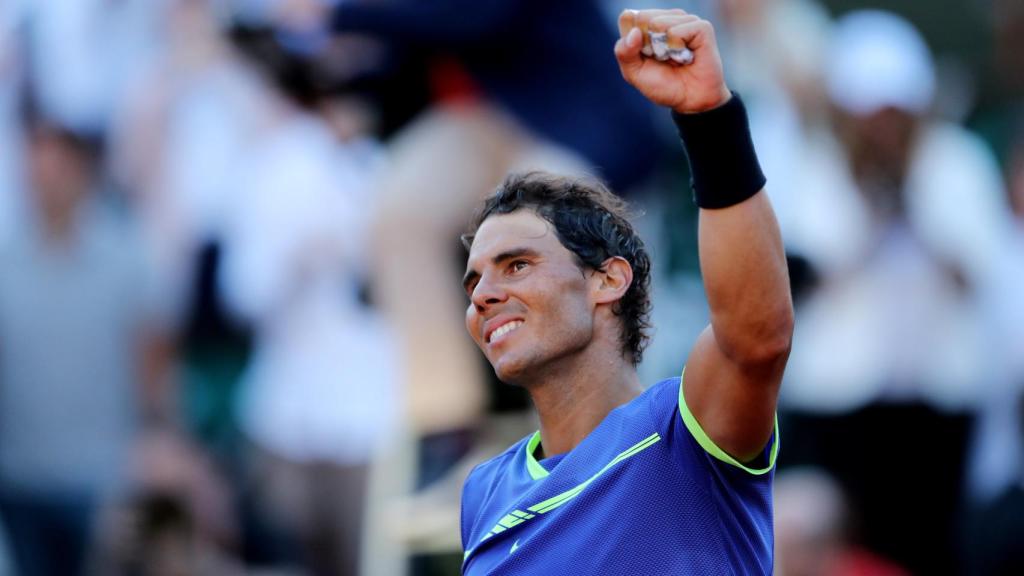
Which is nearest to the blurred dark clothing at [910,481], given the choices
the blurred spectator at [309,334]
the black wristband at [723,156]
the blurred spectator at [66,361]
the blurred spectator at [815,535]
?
the blurred spectator at [815,535]

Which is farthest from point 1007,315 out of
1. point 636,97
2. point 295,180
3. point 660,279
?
point 295,180

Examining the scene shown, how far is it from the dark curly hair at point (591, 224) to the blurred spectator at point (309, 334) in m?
3.35

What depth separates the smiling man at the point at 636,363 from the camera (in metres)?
2.69

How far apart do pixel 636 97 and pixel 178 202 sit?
103 inches

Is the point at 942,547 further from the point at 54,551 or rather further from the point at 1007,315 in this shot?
the point at 54,551

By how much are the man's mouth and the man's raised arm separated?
37 centimetres

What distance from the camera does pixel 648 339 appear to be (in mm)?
3162

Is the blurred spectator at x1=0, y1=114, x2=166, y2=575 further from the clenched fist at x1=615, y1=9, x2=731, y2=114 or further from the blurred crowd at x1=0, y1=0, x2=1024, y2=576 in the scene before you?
the clenched fist at x1=615, y1=9, x2=731, y2=114

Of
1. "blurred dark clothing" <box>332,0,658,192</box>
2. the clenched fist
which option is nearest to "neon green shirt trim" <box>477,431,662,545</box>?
the clenched fist

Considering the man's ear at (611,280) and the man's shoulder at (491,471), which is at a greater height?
the man's ear at (611,280)

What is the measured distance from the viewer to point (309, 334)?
696 centimetres

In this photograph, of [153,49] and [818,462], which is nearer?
[818,462]

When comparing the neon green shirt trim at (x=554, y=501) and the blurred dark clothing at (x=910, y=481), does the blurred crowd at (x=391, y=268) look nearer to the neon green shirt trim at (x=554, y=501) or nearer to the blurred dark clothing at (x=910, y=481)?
the blurred dark clothing at (x=910, y=481)

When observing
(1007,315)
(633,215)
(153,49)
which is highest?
(153,49)
